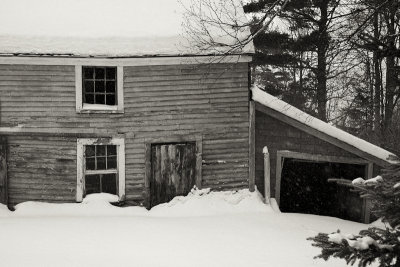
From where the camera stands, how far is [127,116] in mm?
13586

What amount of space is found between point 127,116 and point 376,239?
9.65 m

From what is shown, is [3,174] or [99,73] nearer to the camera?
[3,174]

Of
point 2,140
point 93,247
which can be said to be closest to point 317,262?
point 93,247

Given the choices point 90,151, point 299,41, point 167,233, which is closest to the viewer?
point 167,233

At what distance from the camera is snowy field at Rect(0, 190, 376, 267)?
9.31 meters

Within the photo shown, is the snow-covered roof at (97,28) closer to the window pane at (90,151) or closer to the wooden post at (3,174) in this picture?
the wooden post at (3,174)

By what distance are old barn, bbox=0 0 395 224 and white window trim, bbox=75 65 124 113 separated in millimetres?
30

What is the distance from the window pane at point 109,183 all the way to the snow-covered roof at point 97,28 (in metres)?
3.71

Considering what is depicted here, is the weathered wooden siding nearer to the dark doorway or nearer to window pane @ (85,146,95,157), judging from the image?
window pane @ (85,146,95,157)

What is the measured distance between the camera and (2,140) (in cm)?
1335

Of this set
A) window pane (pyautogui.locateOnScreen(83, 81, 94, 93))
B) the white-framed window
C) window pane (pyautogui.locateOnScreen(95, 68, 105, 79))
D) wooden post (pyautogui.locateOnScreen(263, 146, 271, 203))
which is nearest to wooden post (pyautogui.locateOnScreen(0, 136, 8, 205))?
the white-framed window

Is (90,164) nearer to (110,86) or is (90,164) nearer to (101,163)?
(101,163)

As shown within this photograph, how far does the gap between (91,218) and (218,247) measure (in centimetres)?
417

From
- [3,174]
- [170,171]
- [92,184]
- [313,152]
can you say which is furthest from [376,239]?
[3,174]
